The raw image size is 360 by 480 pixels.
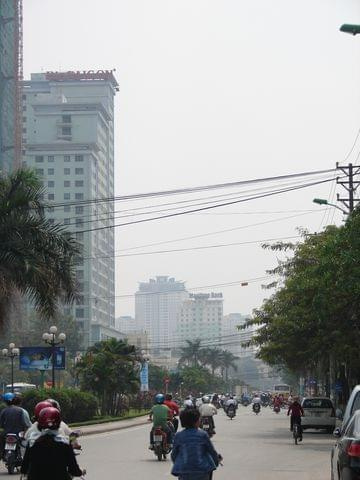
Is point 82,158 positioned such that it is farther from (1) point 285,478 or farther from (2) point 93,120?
(1) point 285,478

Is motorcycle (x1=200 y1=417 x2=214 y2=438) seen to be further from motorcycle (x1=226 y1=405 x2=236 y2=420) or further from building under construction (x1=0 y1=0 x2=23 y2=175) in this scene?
building under construction (x1=0 y1=0 x2=23 y2=175)

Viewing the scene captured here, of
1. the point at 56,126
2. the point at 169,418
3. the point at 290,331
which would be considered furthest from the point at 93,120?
the point at 169,418

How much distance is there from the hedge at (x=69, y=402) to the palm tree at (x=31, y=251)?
9431mm

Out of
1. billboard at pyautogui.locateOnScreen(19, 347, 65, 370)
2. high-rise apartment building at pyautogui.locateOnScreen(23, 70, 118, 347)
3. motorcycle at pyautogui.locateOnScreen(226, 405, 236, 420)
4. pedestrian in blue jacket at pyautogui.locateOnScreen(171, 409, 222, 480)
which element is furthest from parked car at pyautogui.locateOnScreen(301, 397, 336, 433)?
high-rise apartment building at pyautogui.locateOnScreen(23, 70, 118, 347)

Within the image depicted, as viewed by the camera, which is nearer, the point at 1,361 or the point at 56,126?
the point at 1,361

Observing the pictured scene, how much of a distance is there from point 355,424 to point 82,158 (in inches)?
6873

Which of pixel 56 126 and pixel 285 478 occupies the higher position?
pixel 56 126

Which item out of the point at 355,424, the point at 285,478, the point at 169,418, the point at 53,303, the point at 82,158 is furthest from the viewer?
the point at 82,158

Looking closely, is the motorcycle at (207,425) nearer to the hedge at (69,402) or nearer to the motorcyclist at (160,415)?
the motorcyclist at (160,415)

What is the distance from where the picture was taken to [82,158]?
7274 inches

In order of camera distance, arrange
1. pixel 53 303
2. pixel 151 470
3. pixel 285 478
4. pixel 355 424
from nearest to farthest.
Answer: pixel 355 424, pixel 285 478, pixel 151 470, pixel 53 303

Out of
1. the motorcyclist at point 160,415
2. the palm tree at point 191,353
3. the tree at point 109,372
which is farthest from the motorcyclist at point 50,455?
the palm tree at point 191,353

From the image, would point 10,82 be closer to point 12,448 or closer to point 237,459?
point 237,459

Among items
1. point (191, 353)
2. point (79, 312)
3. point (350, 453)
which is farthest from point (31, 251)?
point (191, 353)
